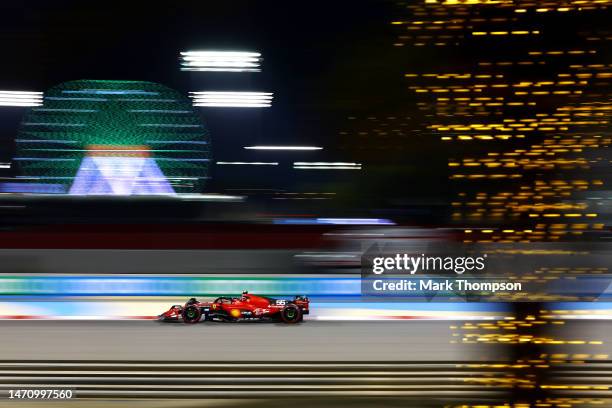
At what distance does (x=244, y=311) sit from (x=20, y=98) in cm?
370

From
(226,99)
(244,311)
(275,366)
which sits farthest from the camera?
(244,311)

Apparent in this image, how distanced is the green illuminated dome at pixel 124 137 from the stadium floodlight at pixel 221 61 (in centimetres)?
386

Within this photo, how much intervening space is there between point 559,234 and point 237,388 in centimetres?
191

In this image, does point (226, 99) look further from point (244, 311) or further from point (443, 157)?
point (244, 311)

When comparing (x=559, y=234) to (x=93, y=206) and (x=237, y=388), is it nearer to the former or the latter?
(x=237, y=388)

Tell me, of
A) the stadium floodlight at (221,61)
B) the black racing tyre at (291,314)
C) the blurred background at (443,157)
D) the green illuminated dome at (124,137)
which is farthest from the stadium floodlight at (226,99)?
the black racing tyre at (291,314)

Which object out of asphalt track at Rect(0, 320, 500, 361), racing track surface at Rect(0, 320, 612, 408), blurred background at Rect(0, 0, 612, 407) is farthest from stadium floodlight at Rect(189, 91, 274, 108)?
asphalt track at Rect(0, 320, 500, 361)

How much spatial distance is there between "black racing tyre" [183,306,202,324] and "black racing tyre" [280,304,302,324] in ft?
2.45

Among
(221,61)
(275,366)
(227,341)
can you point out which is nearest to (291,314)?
(227,341)

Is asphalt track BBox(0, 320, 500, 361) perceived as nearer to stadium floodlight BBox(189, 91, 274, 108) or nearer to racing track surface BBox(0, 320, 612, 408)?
racing track surface BBox(0, 320, 612, 408)

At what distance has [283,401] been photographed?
3.42 meters

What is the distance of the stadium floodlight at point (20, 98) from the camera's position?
2.89 m

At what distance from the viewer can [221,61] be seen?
2756mm

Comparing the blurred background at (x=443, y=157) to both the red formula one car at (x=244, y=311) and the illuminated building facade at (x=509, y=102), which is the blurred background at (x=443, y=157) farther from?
the red formula one car at (x=244, y=311)
